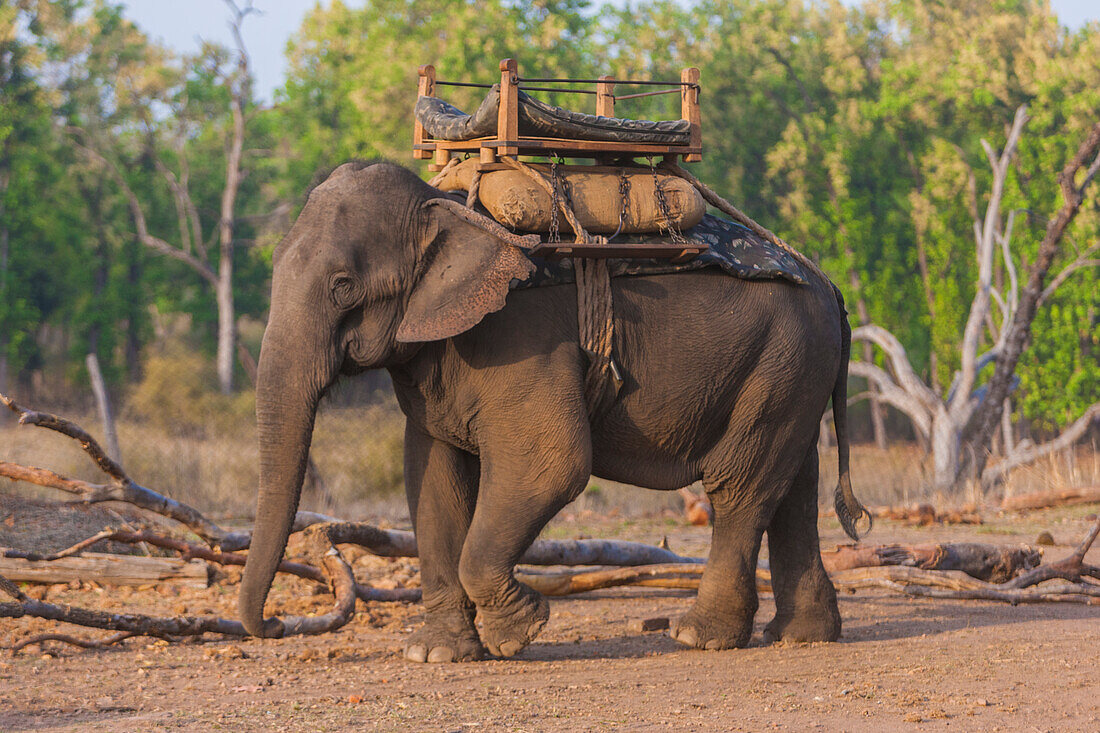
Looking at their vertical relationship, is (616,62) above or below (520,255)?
above

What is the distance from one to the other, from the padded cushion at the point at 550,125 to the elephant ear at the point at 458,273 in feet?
1.60

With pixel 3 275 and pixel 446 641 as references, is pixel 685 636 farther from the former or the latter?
pixel 3 275

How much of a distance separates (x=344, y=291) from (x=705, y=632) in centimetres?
275

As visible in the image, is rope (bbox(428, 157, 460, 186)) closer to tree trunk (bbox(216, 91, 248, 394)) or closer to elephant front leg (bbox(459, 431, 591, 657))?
elephant front leg (bbox(459, 431, 591, 657))

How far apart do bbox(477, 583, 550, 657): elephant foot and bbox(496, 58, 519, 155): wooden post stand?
6.96ft

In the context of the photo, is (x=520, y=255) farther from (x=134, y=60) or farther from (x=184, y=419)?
(x=134, y=60)

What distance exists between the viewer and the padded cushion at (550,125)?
593cm

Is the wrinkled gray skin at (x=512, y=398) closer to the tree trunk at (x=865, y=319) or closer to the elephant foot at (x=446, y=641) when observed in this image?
the elephant foot at (x=446, y=641)

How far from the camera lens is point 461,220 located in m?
5.89

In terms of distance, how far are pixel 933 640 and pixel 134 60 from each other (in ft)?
122

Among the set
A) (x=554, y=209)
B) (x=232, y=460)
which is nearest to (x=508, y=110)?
(x=554, y=209)

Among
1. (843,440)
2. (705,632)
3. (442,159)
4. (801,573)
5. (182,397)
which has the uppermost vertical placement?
(442,159)

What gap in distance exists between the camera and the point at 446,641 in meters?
6.26

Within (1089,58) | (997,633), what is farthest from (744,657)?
(1089,58)
